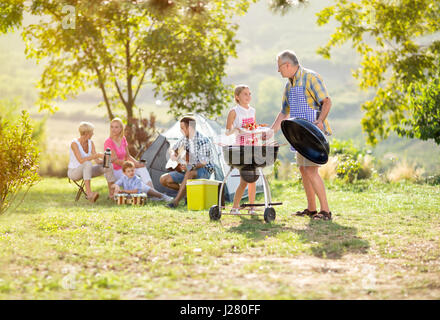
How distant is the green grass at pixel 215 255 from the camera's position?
3146 mm

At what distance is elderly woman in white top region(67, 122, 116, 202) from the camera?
318 inches

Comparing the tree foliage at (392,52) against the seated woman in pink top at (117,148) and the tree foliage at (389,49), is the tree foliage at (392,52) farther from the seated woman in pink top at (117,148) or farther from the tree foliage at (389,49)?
the seated woman in pink top at (117,148)

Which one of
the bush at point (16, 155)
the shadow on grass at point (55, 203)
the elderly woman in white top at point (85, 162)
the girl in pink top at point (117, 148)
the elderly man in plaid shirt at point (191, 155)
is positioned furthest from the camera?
the girl in pink top at point (117, 148)

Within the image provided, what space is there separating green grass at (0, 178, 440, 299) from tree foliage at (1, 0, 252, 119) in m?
5.94

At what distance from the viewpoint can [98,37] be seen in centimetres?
1238

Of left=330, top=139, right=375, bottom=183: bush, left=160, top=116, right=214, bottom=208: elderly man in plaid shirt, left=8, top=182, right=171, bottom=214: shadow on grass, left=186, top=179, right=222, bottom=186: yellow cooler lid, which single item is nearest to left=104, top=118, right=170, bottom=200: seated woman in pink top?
left=8, top=182, right=171, bottom=214: shadow on grass

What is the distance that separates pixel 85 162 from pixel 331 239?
4.55 meters

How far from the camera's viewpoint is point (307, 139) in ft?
18.0

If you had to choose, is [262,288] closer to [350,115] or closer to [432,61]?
[432,61]

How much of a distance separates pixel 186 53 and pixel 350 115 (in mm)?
34220

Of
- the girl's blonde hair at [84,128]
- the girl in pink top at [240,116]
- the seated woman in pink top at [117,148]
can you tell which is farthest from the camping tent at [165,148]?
the girl in pink top at [240,116]

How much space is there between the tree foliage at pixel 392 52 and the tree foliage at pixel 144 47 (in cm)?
251

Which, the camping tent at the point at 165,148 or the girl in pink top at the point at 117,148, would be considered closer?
the girl in pink top at the point at 117,148

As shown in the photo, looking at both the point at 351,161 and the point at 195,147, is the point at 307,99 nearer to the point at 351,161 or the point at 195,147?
the point at 195,147
